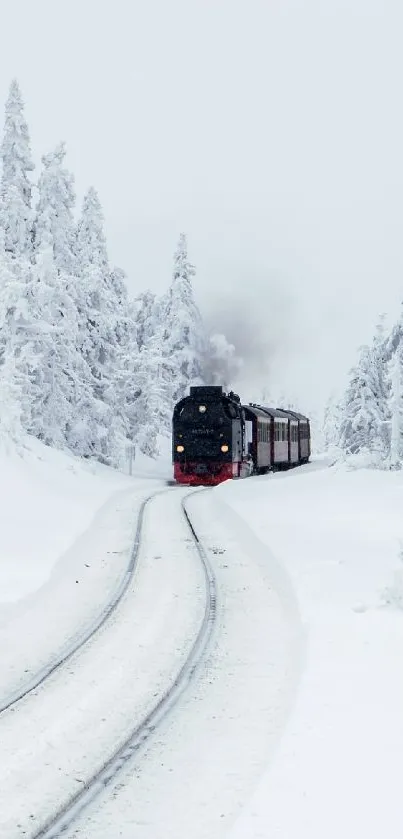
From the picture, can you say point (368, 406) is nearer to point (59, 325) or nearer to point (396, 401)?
point (396, 401)

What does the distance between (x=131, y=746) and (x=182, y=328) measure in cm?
5623

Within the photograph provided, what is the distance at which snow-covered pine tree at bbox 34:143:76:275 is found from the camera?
4069 centimetres

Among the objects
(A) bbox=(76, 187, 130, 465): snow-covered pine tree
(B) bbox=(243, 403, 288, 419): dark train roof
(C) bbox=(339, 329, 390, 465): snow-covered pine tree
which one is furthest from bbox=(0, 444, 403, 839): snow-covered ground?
(C) bbox=(339, 329, 390, 465): snow-covered pine tree

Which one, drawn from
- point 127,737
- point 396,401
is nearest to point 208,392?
point 396,401

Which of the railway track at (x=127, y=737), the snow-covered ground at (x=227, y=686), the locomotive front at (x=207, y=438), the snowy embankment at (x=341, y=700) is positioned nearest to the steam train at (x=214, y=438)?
the locomotive front at (x=207, y=438)

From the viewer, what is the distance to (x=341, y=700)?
744 centimetres

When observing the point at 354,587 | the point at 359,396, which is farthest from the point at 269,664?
the point at 359,396

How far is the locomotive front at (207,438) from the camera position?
3812 centimetres

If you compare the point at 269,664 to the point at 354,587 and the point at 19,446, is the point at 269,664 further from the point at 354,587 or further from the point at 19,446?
the point at 19,446

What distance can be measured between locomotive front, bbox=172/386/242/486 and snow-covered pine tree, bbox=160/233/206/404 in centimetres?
2147

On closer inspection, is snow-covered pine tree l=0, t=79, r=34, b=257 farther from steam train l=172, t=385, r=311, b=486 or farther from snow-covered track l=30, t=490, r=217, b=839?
snow-covered track l=30, t=490, r=217, b=839

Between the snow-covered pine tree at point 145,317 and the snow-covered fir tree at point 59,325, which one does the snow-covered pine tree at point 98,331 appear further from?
the snow-covered pine tree at point 145,317

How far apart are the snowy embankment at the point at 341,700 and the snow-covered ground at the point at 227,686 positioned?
0.06ft

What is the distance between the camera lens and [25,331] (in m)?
35.4
